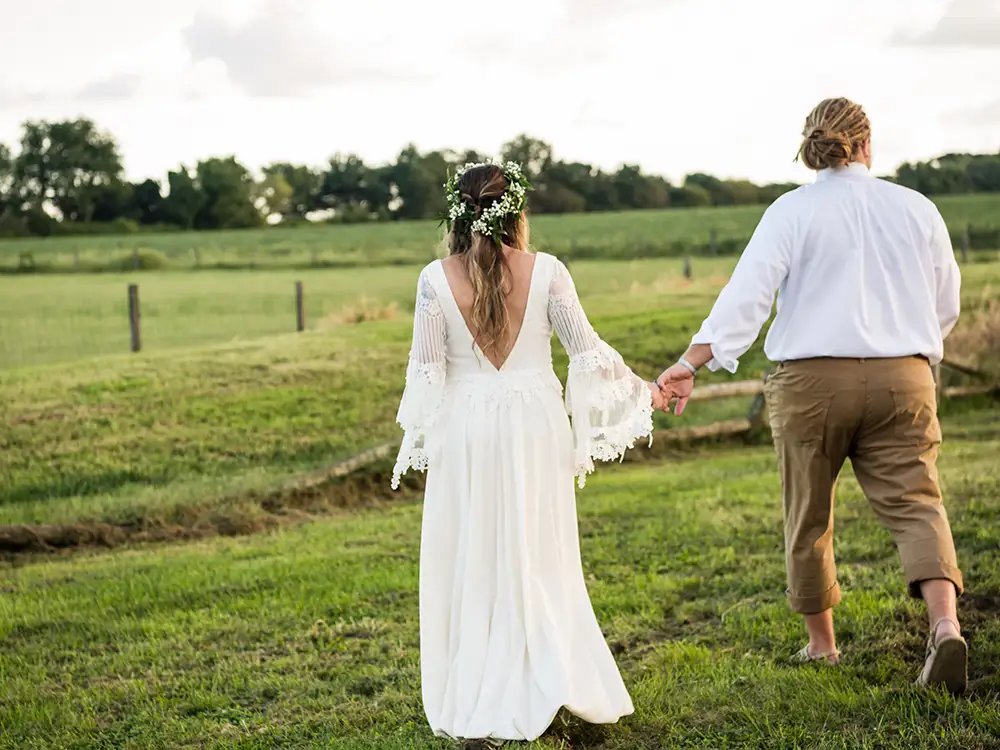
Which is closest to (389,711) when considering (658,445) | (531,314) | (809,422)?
(531,314)

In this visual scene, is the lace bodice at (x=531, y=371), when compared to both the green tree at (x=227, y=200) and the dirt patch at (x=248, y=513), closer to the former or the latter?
the dirt patch at (x=248, y=513)

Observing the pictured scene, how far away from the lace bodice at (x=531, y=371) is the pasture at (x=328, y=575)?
1.15 metres

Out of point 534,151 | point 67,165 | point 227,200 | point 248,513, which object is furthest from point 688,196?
point 248,513

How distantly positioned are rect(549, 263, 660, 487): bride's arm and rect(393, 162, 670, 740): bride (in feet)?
0.05

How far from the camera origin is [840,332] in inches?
168

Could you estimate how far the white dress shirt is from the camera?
Result: 429 cm

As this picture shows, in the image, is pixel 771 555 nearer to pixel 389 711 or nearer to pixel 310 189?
pixel 389 711

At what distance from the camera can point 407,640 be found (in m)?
5.77

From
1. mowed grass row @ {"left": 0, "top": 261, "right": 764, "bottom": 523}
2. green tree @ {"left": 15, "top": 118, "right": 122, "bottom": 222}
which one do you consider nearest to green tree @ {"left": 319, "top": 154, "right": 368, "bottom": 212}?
green tree @ {"left": 15, "top": 118, "right": 122, "bottom": 222}

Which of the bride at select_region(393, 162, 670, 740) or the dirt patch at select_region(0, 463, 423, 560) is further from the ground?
the bride at select_region(393, 162, 670, 740)

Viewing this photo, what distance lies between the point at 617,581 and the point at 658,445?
20.7ft

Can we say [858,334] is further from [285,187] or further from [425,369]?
[285,187]

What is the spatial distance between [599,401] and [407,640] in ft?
6.82

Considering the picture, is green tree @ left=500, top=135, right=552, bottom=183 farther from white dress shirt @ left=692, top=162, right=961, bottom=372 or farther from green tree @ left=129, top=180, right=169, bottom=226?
white dress shirt @ left=692, top=162, right=961, bottom=372
